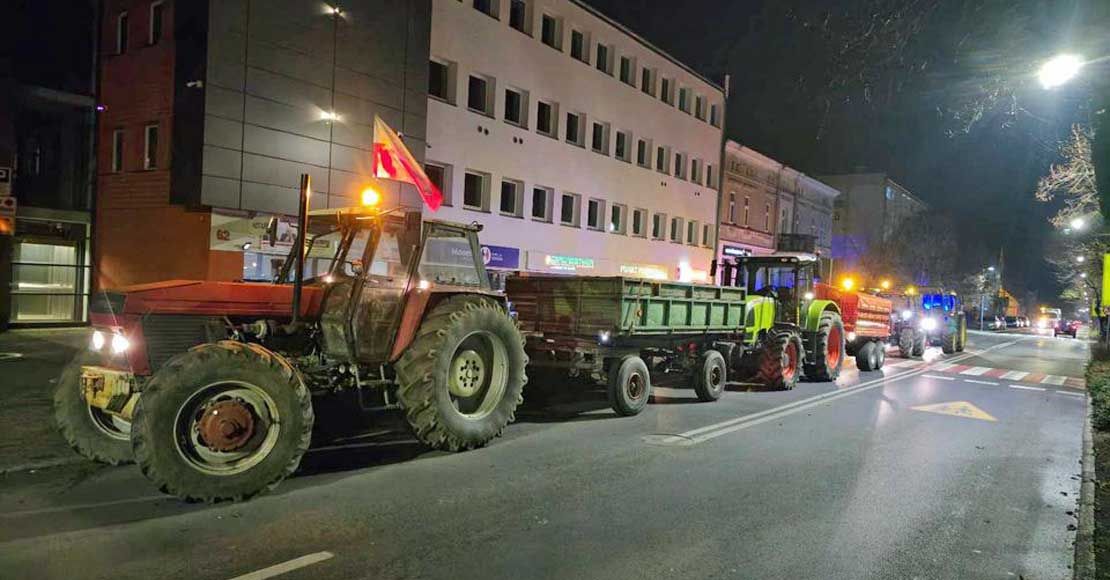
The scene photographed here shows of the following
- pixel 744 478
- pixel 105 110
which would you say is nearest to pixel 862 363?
pixel 744 478

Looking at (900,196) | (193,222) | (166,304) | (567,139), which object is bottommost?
(166,304)

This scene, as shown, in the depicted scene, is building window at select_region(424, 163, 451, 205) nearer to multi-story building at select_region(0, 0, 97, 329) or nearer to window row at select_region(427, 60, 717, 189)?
window row at select_region(427, 60, 717, 189)

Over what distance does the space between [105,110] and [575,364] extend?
51.2 ft

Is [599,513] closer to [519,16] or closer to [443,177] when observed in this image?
[443,177]

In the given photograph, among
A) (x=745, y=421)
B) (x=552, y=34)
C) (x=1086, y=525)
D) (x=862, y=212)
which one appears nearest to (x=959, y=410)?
(x=745, y=421)

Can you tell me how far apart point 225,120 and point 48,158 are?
6061 mm

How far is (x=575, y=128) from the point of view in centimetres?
2877

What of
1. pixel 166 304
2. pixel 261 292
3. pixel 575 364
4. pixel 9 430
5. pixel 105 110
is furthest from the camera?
pixel 105 110

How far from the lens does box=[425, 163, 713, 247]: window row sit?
24.1 m

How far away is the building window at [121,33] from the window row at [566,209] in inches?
338

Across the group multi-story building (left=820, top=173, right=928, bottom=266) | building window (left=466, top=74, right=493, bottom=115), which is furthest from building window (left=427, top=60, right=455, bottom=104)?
multi-story building (left=820, top=173, right=928, bottom=266)

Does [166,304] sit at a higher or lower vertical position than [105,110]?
lower

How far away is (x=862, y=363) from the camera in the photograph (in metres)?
Result: 19.7

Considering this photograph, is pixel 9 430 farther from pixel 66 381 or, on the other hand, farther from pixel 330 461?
pixel 330 461
